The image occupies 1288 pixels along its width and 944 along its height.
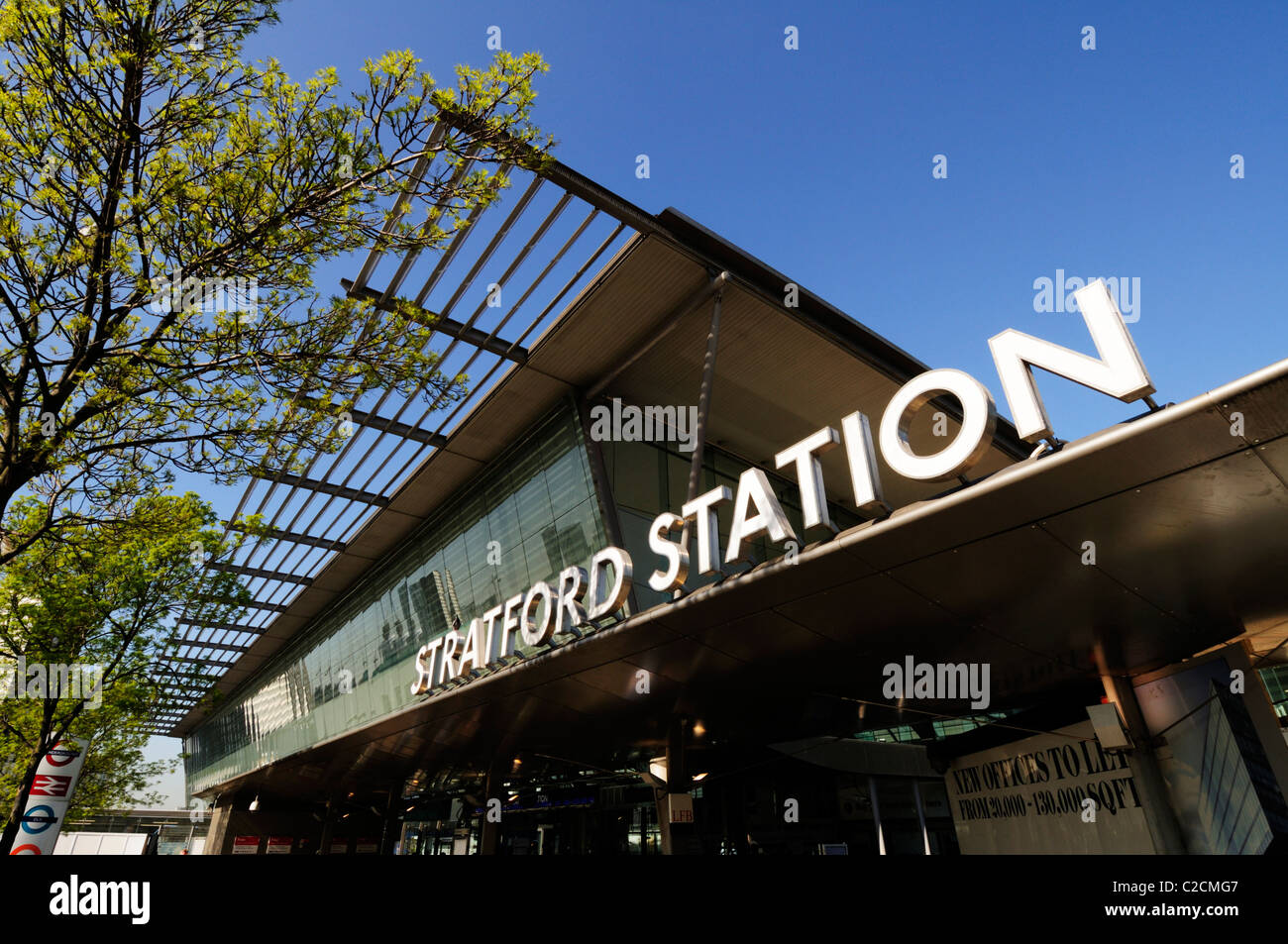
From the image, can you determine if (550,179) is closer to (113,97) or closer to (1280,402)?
(113,97)

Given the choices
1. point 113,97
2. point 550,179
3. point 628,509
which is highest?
point 550,179

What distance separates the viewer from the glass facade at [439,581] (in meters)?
15.8

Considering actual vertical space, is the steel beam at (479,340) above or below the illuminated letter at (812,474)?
above

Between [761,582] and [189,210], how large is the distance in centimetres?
684

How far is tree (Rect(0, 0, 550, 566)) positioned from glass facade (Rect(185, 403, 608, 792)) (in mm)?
7923

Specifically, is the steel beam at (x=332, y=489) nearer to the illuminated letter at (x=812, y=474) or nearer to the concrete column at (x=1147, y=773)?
the illuminated letter at (x=812, y=474)

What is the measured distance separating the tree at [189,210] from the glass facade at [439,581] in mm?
7923

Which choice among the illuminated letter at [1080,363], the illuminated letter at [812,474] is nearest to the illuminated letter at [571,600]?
the illuminated letter at [812,474]

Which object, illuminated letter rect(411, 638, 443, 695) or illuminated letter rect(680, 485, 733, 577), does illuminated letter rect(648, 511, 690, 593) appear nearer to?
illuminated letter rect(680, 485, 733, 577)

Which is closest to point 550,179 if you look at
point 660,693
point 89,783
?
point 660,693

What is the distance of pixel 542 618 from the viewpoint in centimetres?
1214

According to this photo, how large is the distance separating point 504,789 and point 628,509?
15452 millimetres

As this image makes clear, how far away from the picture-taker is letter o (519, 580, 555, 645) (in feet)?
38.7
